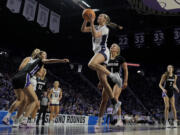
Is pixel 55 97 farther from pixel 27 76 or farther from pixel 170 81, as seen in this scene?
pixel 27 76

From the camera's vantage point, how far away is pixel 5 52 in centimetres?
2041

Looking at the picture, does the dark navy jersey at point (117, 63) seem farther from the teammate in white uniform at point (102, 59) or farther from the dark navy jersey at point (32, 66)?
the dark navy jersey at point (32, 66)

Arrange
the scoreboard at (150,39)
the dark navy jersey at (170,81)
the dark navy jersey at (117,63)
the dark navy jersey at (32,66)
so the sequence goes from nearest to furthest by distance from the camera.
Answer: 1. the dark navy jersey at (32,66)
2. the dark navy jersey at (117,63)
3. the dark navy jersey at (170,81)
4. the scoreboard at (150,39)

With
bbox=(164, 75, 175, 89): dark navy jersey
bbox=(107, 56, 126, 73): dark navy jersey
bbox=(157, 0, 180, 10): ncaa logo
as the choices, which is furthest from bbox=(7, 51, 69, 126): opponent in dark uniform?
bbox=(164, 75, 175, 89): dark navy jersey

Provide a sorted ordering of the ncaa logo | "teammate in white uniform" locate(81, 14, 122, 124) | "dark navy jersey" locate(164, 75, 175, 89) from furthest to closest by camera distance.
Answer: "dark navy jersey" locate(164, 75, 175, 89)
the ncaa logo
"teammate in white uniform" locate(81, 14, 122, 124)

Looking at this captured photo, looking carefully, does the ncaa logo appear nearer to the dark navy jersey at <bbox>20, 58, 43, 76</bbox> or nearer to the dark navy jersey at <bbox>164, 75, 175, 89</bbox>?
the dark navy jersey at <bbox>164, 75, 175, 89</bbox>

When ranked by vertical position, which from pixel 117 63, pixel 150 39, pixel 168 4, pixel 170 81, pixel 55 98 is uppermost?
pixel 150 39

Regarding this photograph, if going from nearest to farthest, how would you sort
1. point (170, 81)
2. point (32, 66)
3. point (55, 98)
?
1. point (32, 66)
2. point (170, 81)
3. point (55, 98)

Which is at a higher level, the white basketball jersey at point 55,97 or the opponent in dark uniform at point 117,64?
the opponent in dark uniform at point 117,64

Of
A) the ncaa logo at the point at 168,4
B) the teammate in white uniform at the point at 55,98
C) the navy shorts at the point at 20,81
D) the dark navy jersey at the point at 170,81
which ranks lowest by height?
the teammate in white uniform at the point at 55,98

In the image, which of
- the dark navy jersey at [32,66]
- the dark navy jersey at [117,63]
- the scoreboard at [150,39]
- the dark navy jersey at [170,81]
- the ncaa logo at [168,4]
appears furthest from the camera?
the scoreboard at [150,39]

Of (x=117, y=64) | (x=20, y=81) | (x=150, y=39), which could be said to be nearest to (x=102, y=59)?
(x=117, y=64)

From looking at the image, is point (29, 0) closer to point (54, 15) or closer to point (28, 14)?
point (28, 14)

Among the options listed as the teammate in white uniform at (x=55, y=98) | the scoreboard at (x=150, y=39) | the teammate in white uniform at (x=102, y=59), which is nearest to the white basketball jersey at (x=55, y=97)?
the teammate in white uniform at (x=55, y=98)
